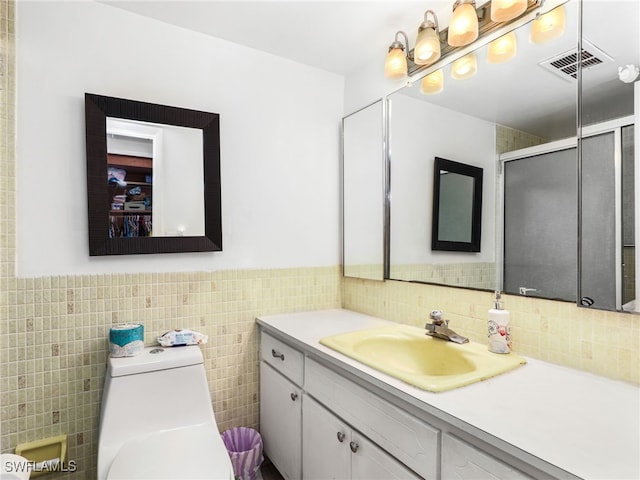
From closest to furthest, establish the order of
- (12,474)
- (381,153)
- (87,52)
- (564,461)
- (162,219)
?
(564,461), (12,474), (87,52), (162,219), (381,153)

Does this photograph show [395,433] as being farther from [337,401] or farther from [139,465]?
[139,465]

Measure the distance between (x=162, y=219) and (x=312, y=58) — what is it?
1267 mm

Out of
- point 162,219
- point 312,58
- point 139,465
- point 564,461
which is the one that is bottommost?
point 139,465

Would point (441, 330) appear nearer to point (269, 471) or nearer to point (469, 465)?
point (469, 465)

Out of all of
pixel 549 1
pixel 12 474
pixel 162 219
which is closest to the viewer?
pixel 12 474

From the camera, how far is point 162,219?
172 centimetres

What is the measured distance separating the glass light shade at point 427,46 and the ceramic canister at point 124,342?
1786 millimetres

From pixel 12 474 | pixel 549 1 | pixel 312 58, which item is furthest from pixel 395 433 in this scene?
pixel 312 58

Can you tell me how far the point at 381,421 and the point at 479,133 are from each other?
1208 millimetres

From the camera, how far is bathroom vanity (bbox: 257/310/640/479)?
74cm

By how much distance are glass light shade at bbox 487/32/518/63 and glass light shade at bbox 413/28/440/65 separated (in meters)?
0.24

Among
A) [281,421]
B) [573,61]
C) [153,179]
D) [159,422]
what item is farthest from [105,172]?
[573,61]

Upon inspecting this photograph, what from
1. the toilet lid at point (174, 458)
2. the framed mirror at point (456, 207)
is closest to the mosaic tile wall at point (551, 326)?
Result: the framed mirror at point (456, 207)

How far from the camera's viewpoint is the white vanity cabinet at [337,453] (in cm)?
111
